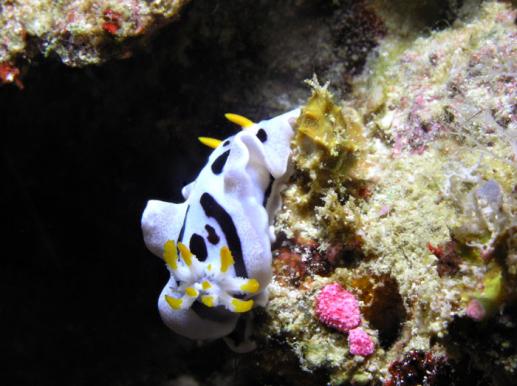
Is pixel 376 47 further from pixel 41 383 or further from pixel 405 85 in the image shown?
pixel 41 383

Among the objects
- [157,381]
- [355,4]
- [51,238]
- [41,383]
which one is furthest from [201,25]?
[41,383]

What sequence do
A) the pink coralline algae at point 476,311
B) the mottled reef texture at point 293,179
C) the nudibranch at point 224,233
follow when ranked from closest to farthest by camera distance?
the pink coralline algae at point 476,311
the mottled reef texture at point 293,179
the nudibranch at point 224,233

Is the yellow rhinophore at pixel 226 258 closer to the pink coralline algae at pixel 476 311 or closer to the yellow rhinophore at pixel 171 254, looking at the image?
the yellow rhinophore at pixel 171 254

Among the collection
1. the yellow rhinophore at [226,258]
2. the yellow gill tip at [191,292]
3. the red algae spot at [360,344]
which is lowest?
the red algae spot at [360,344]

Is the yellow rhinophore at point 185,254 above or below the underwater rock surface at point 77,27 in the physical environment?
below

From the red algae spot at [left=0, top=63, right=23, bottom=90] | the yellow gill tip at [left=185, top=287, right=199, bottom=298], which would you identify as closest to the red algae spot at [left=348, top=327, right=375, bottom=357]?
the yellow gill tip at [left=185, top=287, right=199, bottom=298]

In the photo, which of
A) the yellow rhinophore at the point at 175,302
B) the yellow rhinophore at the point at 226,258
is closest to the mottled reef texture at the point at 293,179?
the yellow rhinophore at the point at 226,258

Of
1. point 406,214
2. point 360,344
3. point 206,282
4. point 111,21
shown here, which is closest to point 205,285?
point 206,282

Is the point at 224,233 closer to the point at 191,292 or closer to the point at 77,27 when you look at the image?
the point at 191,292
